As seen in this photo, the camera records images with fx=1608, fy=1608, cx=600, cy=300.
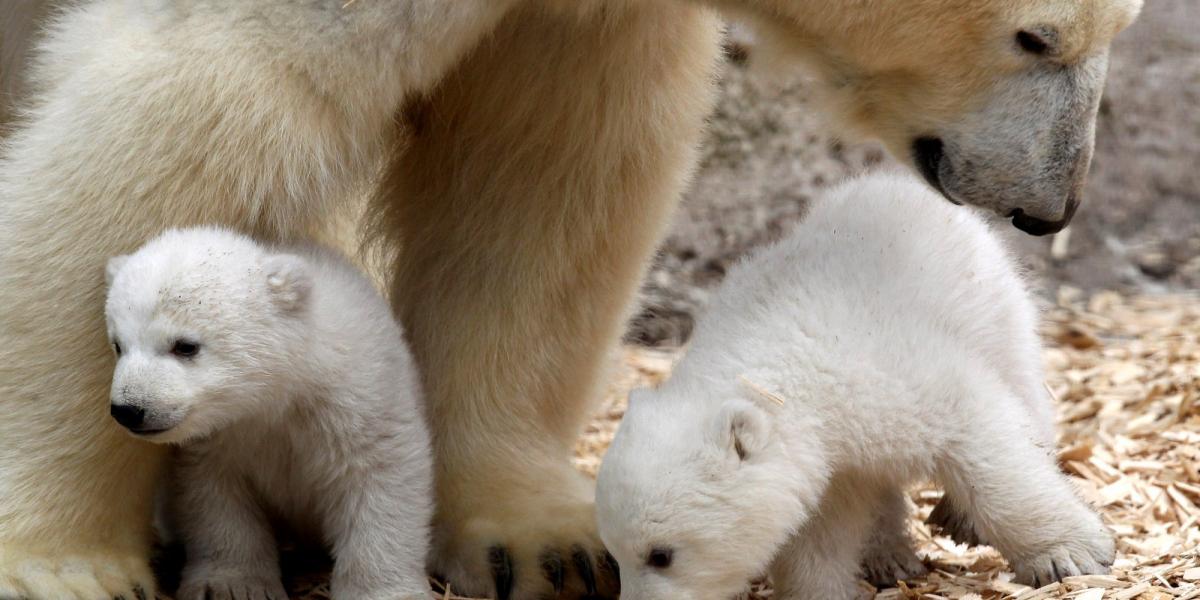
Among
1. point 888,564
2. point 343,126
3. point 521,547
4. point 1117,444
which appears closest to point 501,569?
point 521,547

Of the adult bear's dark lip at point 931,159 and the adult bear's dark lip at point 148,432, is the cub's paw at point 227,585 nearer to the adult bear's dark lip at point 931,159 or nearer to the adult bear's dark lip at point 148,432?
the adult bear's dark lip at point 148,432

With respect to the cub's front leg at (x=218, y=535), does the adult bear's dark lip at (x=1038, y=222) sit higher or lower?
higher

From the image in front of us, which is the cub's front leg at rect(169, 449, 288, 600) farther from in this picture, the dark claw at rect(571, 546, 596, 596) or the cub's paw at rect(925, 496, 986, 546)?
the cub's paw at rect(925, 496, 986, 546)

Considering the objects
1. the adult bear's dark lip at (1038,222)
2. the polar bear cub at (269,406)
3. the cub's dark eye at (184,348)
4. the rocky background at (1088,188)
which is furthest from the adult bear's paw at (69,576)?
the rocky background at (1088,188)

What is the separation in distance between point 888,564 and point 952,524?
158 millimetres

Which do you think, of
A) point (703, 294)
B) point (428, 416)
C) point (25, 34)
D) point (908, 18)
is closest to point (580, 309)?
point (428, 416)

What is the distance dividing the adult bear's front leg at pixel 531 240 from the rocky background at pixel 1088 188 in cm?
243

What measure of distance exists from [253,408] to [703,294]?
353 cm

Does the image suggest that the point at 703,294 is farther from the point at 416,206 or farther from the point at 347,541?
the point at 347,541

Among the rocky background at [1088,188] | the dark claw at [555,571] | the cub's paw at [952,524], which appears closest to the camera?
the cub's paw at [952,524]

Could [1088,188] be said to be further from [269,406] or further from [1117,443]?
[269,406]

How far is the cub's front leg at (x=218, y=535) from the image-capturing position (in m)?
3.12

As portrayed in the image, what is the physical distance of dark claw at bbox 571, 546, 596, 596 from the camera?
335 centimetres

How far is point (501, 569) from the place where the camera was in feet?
11.1
